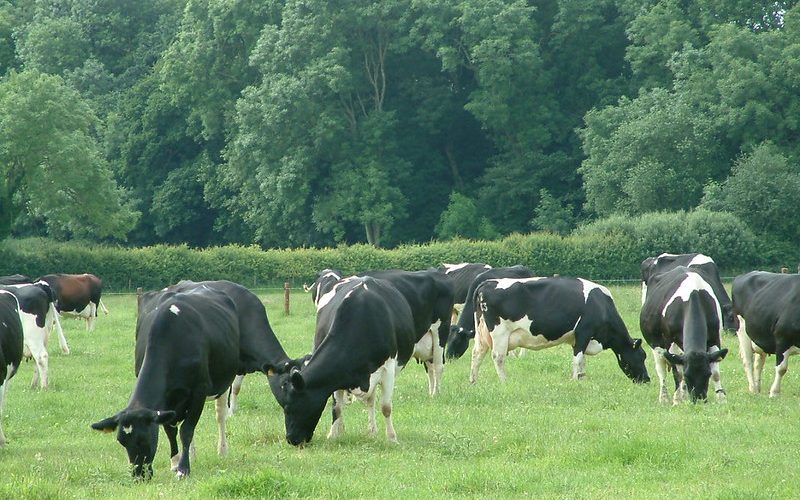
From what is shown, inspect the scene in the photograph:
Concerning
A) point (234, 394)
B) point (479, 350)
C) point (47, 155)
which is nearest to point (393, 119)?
point (47, 155)

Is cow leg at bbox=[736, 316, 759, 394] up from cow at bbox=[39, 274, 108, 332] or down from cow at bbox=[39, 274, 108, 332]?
up

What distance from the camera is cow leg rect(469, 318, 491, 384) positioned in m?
19.5

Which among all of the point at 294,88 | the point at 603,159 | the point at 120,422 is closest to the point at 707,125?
the point at 603,159

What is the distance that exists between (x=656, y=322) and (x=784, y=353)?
1.88 meters

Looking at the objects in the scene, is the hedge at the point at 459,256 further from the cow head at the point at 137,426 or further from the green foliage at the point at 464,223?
the cow head at the point at 137,426

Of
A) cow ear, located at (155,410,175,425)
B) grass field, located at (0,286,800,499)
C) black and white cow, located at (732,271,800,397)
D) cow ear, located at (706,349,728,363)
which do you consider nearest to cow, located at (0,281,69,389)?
grass field, located at (0,286,800,499)

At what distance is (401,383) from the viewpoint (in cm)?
1909

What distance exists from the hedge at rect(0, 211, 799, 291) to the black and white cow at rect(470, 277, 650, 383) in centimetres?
3081

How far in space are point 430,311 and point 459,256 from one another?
112 ft

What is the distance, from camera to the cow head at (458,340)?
22.0m

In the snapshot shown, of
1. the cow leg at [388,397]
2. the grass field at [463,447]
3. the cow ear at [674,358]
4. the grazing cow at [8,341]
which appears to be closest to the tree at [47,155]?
the grass field at [463,447]

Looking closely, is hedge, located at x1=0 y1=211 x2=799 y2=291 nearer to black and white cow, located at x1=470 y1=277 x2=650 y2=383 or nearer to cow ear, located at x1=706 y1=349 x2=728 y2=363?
black and white cow, located at x1=470 y1=277 x2=650 y2=383

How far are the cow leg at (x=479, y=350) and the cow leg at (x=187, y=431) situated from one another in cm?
854

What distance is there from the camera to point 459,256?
170ft
